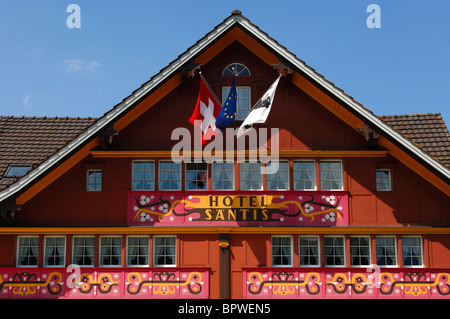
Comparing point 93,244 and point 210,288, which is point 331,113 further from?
point 93,244

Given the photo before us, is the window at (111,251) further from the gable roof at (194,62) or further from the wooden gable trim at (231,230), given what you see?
the gable roof at (194,62)

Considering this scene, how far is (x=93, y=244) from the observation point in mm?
17422

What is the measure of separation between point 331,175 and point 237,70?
4327 millimetres

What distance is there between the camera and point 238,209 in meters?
17.2

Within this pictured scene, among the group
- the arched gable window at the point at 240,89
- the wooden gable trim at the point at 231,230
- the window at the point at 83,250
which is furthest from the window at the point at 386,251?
the window at the point at 83,250

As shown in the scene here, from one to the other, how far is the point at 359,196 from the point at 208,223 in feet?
14.8

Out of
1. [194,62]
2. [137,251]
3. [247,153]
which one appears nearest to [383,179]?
[247,153]

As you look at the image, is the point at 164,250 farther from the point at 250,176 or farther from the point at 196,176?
the point at 250,176

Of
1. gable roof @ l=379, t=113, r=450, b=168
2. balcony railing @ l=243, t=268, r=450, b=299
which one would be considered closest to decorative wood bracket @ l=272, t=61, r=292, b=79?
gable roof @ l=379, t=113, r=450, b=168

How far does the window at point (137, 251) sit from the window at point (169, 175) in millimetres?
1649

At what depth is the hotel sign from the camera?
1717 centimetres

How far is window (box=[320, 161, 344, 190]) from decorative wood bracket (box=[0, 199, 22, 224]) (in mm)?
8847

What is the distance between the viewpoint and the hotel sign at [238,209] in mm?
17172

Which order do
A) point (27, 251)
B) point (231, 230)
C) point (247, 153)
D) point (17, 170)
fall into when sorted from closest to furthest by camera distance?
point (231, 230), point (27, 251), point (247, 153), point (17, 170)
